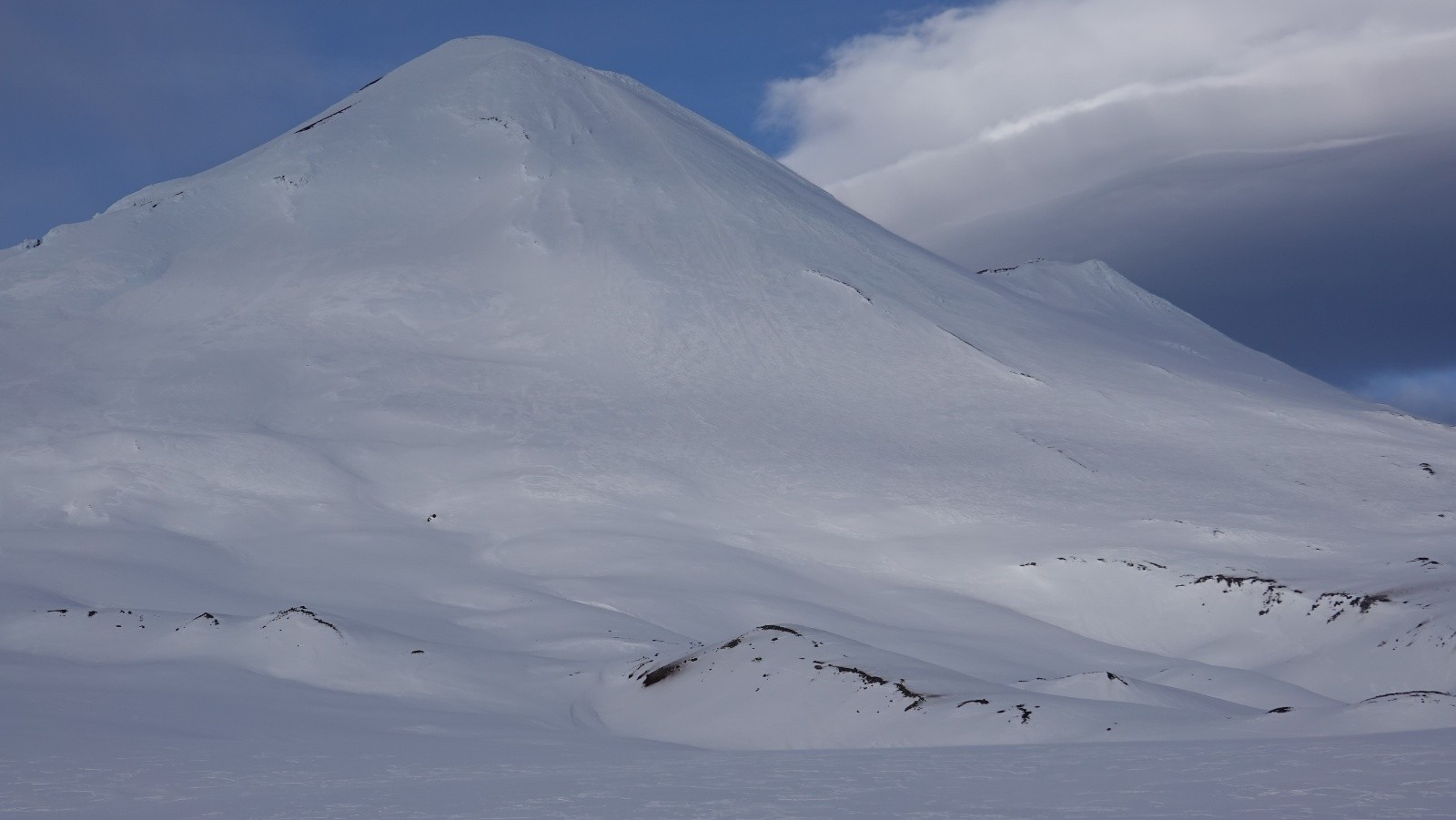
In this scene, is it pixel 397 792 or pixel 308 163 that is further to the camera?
pixel 308 163

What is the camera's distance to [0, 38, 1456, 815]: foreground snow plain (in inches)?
599

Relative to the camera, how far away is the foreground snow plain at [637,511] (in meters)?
15.2

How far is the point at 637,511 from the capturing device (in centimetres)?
4184

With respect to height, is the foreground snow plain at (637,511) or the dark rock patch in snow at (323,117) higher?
the dark rock patch in snow at (323,117)

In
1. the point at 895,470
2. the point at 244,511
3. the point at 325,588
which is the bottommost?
the point at 325,588

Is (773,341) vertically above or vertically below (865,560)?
above

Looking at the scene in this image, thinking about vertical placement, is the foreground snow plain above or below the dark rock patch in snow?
below

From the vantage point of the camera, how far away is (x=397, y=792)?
12602 mm

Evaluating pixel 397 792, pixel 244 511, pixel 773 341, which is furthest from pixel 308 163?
pixel 397 792

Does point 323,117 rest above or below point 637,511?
above

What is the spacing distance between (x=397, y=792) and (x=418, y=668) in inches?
419

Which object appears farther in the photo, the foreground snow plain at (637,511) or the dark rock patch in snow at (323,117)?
the dark rock patch in snow at (323,117)

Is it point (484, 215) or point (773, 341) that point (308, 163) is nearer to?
point (484, 215)

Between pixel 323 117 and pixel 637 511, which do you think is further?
pixel 323 117
